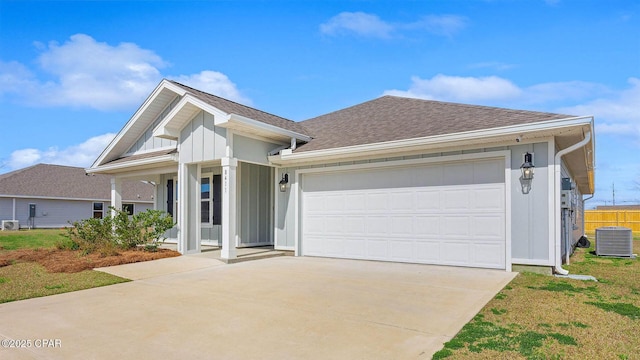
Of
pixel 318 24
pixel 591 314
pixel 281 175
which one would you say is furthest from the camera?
pixel 318 24

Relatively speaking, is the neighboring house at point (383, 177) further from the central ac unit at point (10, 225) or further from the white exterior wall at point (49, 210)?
the central ac unit at point (10, 225)

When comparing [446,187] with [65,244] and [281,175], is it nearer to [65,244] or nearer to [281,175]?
[281,175]

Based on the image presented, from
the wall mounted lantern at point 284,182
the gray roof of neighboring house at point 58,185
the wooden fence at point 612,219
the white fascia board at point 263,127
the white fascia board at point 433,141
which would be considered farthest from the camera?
the gray roof of neighboring house at point 58,185

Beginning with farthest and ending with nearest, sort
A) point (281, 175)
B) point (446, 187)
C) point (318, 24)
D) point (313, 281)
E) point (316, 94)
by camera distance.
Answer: point (316, 94)
point (318, 24)
point (281, 175)
point (446, 187)
point (313, 281)

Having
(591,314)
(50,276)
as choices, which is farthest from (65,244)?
(591,314)

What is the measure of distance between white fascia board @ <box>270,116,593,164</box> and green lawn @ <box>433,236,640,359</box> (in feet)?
9.48

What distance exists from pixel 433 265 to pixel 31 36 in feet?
49.1

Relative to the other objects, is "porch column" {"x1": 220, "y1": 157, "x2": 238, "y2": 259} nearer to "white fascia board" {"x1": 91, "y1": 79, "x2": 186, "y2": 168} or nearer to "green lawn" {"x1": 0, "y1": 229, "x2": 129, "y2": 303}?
"green lawn" {"x1": 0, "y1": 229, "x2": 129, "y2": 303}

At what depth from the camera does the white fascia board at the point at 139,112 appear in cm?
1182

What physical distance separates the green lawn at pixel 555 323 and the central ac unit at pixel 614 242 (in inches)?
215

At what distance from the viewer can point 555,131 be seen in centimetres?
761

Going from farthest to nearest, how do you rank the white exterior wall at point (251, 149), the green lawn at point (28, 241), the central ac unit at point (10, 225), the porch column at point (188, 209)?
the central ac unit at point (10, 225)
the green lawn at point (28, 241)
the porch column at point (188, 209)
the white exterior wall at point (251, 149)

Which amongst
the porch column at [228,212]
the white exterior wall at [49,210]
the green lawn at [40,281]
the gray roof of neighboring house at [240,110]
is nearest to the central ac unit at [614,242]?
the gray roof of neighboring house at [240,110]

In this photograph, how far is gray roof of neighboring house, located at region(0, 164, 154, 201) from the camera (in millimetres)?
26500
